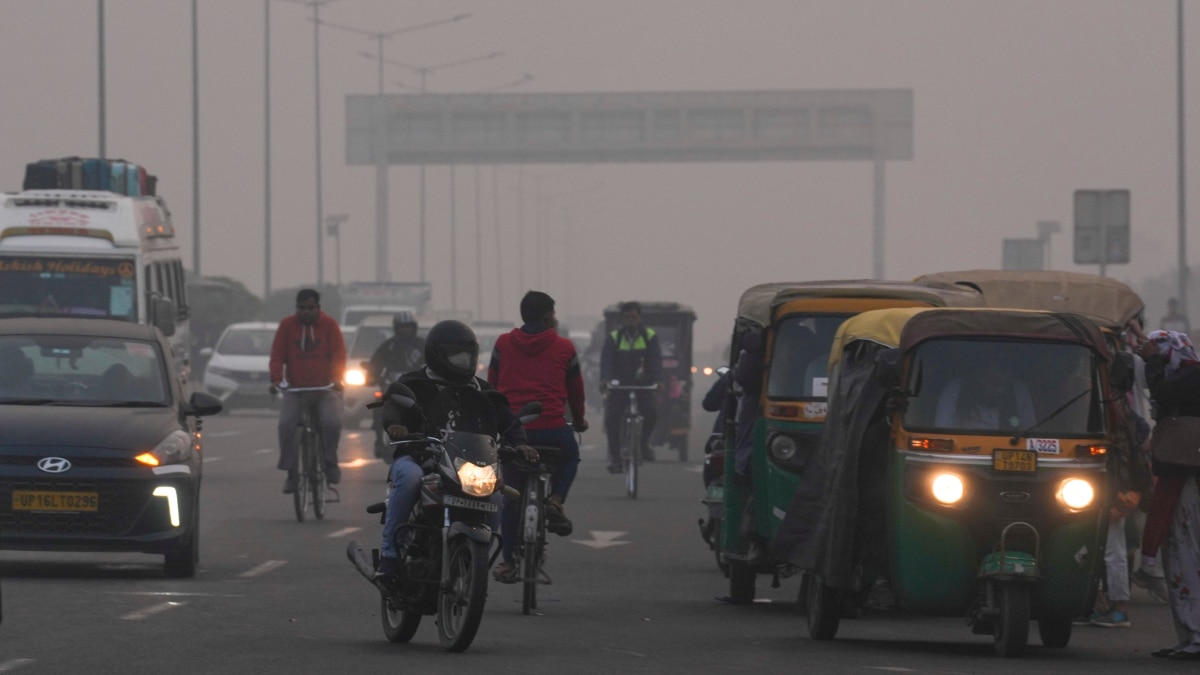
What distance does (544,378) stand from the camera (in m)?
14.4

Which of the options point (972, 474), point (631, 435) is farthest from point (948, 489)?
point (631, 435)

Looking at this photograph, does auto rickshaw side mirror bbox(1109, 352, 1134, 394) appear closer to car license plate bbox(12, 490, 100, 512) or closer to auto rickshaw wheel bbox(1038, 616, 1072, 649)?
auto rickshaw wheel bbox(1038, 616, 1072, 649)

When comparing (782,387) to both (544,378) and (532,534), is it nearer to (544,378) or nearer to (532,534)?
(544,378)

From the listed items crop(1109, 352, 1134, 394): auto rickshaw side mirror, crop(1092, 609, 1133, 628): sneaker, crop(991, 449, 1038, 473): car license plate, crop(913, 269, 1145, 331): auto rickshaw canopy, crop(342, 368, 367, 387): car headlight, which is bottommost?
crop(1092, 609, 1133, 628): sneaker

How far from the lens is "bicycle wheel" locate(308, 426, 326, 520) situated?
67.3 feet

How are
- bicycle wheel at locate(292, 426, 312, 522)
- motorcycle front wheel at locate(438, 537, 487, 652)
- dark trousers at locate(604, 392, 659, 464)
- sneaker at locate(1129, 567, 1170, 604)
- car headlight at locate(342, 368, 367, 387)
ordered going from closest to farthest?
motorcycle front wheel at locate(438, 537, 487, 652), sneaker at locate(1129, 567, 1170, 604), bicycle wheel at locate(292, 426, 312, 522), dark trousers at locate(604, 392, 659, 464), car headlight at locate(342, 368, 367, 387)

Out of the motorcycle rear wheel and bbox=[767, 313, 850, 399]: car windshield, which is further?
bbox=[767, 313, 850, 399]: car windshield

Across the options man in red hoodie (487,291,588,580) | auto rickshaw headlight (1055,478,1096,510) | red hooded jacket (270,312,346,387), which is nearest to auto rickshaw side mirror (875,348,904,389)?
auto rickshaw headlight (1055,478,1096,510)

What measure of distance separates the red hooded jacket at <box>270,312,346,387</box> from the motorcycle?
920 centimetres

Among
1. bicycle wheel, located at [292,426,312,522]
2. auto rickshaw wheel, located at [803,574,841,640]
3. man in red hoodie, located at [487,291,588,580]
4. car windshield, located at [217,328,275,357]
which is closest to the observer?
auto rickshaw wheel, located at [803,574,841,640]

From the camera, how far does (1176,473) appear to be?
474 inches

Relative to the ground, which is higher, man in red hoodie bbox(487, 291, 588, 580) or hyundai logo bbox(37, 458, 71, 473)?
man in red hoodie bbox(487, 291, 588, 580)

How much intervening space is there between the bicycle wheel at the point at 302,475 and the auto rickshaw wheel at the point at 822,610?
8615 millimetres

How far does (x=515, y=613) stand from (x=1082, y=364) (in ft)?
11.7
